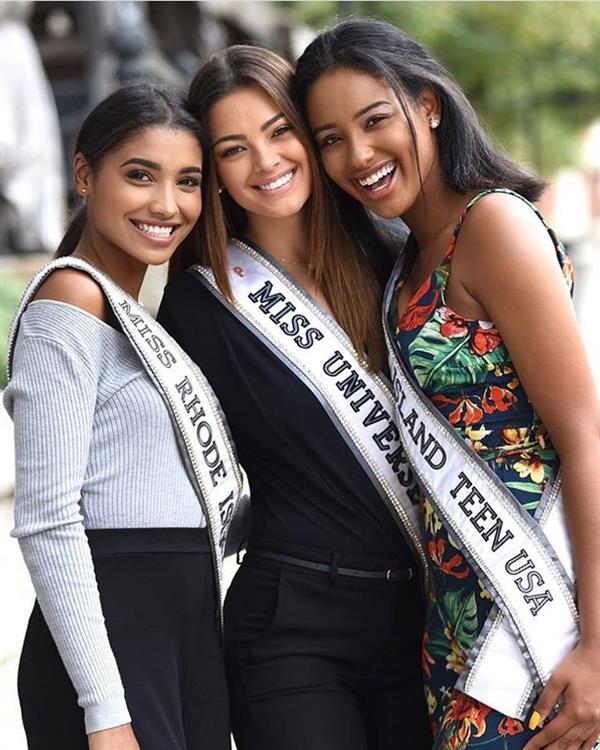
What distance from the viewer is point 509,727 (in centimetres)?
250

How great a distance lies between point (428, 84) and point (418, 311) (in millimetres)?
523

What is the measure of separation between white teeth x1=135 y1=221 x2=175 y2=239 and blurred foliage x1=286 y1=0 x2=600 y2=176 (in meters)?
11.3

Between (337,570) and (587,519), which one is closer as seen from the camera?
(587,519)

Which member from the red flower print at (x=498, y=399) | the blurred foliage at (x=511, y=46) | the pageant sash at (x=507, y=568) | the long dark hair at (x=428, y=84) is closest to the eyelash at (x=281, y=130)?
the long dark hair at (x=428, y=84)

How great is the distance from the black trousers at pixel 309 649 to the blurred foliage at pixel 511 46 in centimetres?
1146

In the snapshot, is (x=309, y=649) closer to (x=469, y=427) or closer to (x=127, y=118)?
(x=469, y=427)

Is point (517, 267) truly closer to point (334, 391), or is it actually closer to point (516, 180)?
point (516, 180)

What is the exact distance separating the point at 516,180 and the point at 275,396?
0.71 m

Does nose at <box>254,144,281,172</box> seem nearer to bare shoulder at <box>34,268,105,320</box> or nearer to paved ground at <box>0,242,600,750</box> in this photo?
bare shoulder at <box>34,268,105,320</box>

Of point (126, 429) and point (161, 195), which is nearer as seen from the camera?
point (126, 429)

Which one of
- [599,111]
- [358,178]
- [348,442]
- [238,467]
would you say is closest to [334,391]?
[348,442]

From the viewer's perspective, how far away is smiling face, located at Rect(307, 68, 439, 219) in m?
2.72

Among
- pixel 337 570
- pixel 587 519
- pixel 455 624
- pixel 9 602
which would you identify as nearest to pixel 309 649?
pixel 337 570

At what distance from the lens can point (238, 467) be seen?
2.70 metres
